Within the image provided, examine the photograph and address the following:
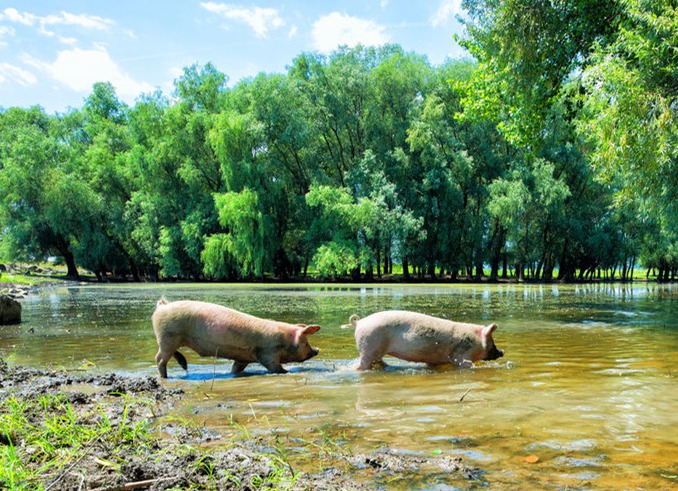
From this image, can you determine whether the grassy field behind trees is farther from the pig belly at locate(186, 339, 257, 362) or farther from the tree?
the pig belly at locate(186, 339, 257, 362)

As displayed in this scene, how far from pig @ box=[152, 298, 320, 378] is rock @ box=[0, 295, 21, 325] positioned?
929 cm

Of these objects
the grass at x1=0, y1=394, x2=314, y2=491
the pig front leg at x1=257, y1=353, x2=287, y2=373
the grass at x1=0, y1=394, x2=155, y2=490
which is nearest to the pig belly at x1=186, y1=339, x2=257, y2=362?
the pig front leg at x1=257, y1=353, x2=287, y2=373

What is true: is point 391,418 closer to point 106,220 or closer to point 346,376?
point 346,376

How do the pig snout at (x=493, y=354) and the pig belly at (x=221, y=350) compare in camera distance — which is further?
the pig snout at (x=493, y=354)

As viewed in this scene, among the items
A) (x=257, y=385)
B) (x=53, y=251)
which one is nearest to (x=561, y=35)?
(x=257, y=385)

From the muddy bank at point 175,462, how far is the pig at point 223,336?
11.1 feet

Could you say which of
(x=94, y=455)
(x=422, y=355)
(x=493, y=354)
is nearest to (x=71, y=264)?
(x=422, y=355)

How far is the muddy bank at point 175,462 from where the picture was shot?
3520mm

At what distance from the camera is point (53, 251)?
60750 millimetres

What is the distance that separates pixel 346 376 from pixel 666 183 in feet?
35.0

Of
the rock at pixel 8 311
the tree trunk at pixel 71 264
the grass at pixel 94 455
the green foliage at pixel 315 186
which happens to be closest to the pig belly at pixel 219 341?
the grass at pixel 94 455

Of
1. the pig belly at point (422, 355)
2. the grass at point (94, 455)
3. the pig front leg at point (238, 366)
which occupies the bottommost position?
the pig front leg at point (238, 366)

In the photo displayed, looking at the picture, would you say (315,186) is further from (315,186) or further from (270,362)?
(270,362)

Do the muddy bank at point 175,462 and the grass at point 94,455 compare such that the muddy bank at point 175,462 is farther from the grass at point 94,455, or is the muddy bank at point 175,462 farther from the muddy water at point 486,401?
the muddy water at point 486,401
